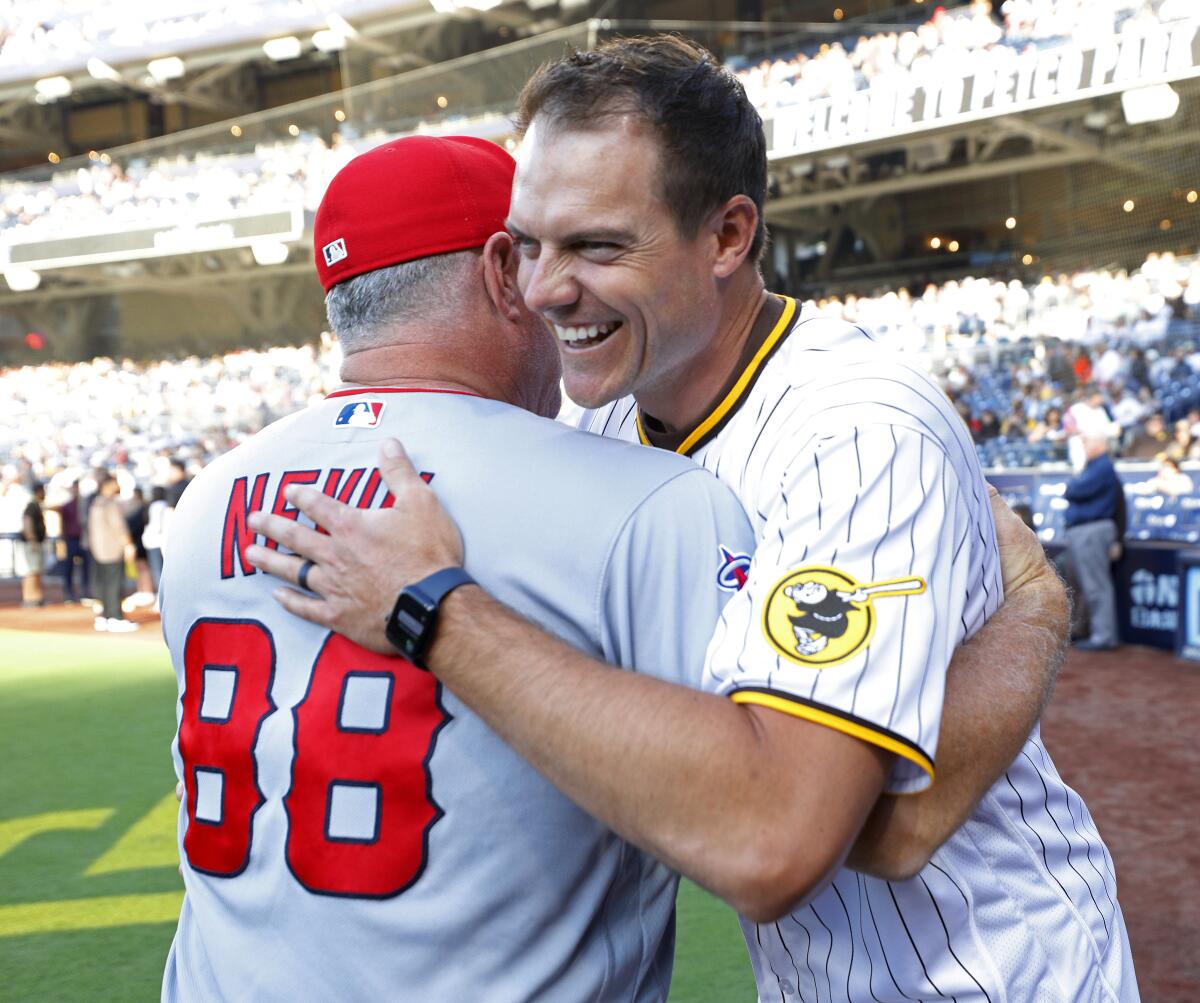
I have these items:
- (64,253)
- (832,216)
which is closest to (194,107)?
(64,253)

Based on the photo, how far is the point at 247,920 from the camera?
1424 millimetres

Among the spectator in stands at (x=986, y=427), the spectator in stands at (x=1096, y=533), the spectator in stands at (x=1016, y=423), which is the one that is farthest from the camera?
the spectator in stands at (x=986, y=427)

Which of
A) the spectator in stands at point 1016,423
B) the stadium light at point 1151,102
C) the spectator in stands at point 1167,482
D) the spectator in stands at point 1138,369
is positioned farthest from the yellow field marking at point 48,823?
the stadium light at point 1151,102

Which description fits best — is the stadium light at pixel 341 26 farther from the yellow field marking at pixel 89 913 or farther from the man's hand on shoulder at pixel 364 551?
the man's hand on shoulder at pixel 364 551

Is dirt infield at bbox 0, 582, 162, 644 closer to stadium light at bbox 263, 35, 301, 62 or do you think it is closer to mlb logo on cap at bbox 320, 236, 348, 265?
mlb logo on cap at bbox 320, 236, 348, 265

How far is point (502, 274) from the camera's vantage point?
160 centimetres

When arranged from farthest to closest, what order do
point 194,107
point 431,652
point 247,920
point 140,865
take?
point 194,107 → point 140,865 → point 247,920 → point 431,652

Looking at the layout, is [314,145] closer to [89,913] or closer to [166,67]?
[166,67]

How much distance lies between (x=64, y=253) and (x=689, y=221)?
25105mm

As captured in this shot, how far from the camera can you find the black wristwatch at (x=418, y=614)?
4.20 ft

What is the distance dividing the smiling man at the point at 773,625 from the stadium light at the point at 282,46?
2687cm

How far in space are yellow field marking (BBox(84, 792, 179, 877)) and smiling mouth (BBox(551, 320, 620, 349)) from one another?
3918 millimetres

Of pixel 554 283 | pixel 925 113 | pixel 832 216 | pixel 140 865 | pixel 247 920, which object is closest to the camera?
pixel 247 920

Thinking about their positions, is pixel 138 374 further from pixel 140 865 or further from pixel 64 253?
pixel 140 865
